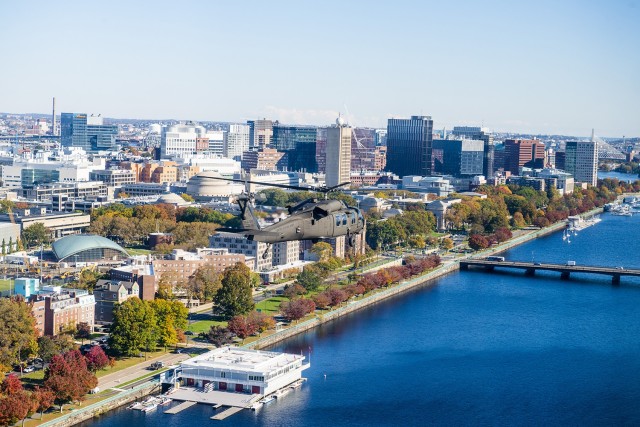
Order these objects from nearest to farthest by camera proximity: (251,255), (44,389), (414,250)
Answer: (44,389), (251,255), (414,250)

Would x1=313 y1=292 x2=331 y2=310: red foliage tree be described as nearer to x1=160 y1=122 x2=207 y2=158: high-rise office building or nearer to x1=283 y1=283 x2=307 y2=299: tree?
x1=283 y1=283 x2=307 y2=299: tree

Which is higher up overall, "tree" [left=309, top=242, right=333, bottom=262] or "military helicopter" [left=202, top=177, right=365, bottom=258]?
"military helicopter" [left=202, top=177, right=365, bottom=258]

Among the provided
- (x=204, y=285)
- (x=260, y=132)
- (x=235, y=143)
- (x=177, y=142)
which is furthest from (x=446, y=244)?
(x=260, y=132)

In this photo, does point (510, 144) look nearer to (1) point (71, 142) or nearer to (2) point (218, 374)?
(1) point (71, 142)

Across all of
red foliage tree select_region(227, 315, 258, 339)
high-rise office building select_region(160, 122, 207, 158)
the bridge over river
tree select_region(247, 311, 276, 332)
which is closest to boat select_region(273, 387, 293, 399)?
red foliage tree select_region(227, 315, 258, 339)

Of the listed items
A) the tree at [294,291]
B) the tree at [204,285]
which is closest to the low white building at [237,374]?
the tree at [204,285]

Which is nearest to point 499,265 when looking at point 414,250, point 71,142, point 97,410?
point 414,250
